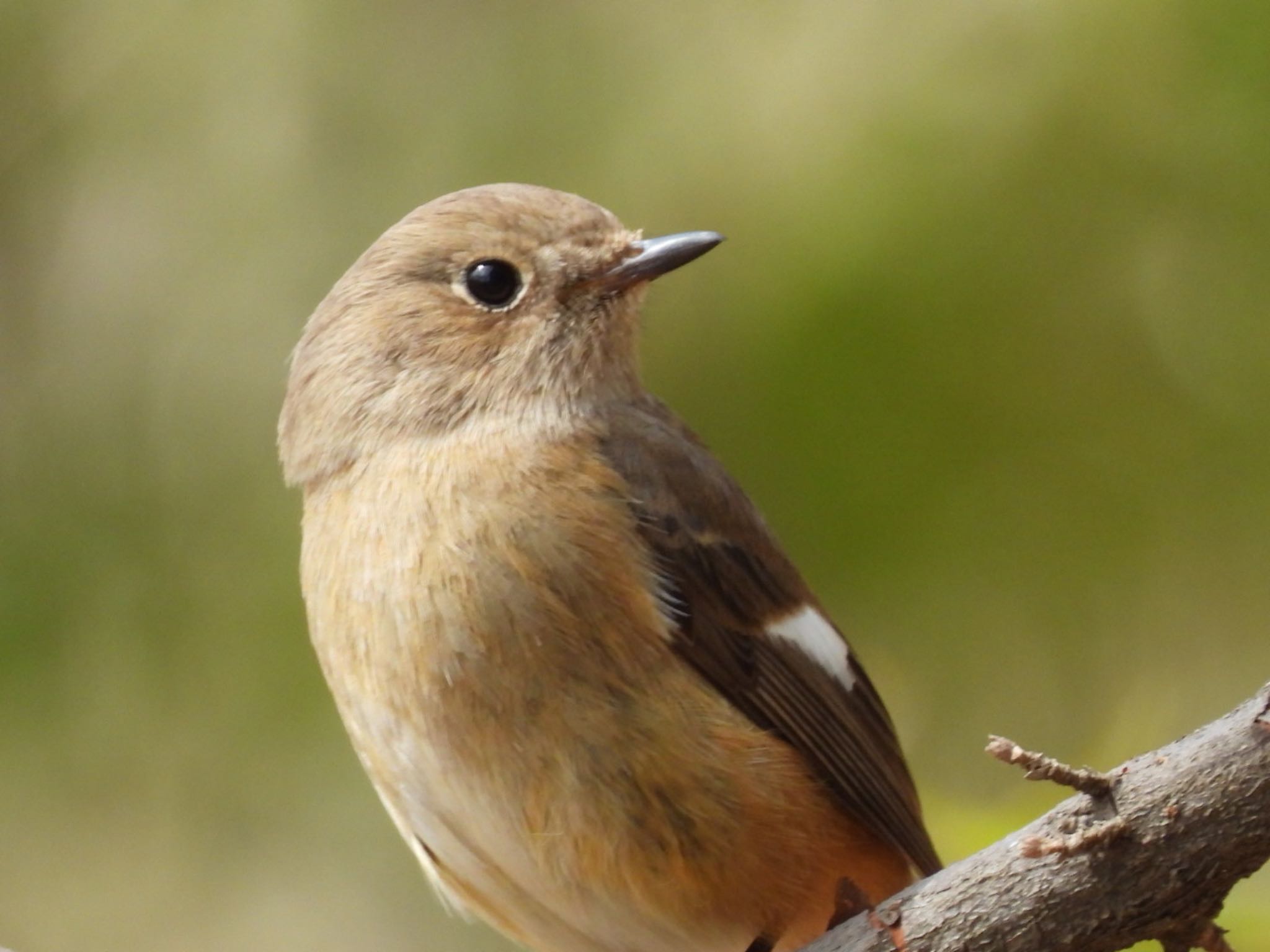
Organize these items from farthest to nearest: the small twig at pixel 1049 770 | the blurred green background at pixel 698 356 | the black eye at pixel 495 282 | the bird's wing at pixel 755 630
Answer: the black eye at pixel 495 282 → the blurred green background at pixel 698 356 → the bird's wing at pixel 755 630 → the small twig at pixel 1049 770

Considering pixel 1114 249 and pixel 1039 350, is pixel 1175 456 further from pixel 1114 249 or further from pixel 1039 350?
pixel 1114 249

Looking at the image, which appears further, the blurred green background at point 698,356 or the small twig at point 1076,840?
the blurred green background at point 698,356

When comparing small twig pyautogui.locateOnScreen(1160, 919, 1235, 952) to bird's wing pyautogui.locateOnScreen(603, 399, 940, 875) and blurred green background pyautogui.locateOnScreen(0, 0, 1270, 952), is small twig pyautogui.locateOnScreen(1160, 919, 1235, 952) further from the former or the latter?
bird's wing pyautogui.locateOnScreen(603, 399, 940, 875)

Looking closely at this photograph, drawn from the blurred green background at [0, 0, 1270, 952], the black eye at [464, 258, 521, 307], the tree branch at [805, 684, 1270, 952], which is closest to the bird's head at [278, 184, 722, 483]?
the black eye at [464, 258, 521, 307]

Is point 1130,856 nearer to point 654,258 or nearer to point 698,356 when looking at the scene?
point 654,258

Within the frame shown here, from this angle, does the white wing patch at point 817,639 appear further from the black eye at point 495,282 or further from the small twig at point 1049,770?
the small twig at point 1049,770

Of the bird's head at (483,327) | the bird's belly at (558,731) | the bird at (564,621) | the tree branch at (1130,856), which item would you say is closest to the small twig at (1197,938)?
the tree branch at (1130,856)

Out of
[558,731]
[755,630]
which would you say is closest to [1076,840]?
[558,731]
